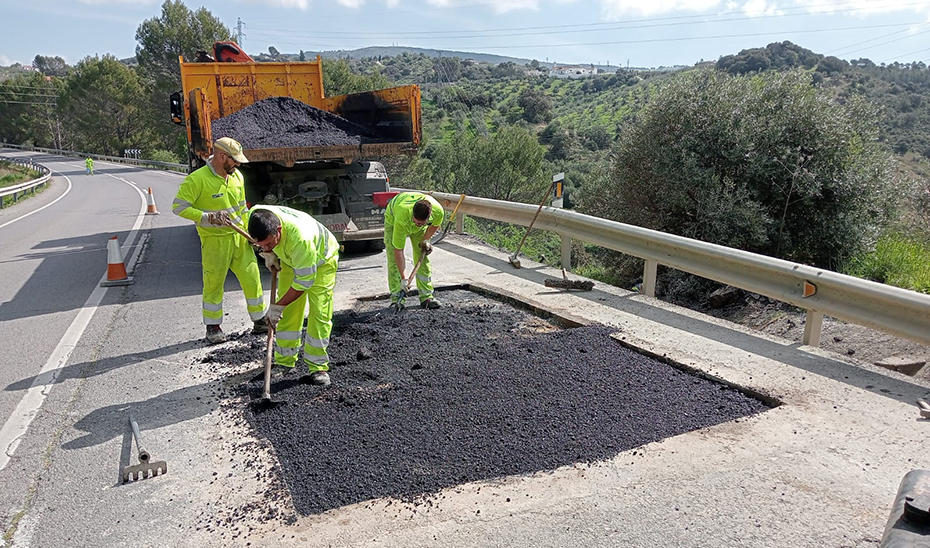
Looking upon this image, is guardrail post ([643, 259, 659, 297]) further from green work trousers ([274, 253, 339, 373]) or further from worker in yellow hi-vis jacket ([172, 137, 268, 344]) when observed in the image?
worker in yellow hi-vis jacket ([172, 137, 268, 344])

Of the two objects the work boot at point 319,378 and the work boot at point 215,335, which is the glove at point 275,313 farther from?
the work boot at point 215,335

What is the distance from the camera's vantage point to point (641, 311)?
Answer: 6.08m

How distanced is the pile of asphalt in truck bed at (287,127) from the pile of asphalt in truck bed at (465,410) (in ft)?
12.1

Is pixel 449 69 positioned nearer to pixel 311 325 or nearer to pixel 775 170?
pixel 775 170

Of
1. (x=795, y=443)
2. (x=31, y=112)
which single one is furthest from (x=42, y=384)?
(x=31, y=112)

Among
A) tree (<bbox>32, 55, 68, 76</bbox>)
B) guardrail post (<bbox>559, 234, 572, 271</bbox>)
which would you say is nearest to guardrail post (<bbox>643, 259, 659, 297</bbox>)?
guardrail post (<bbox>559, 234, 572, 271</bbox>)

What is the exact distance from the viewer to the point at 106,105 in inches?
2323

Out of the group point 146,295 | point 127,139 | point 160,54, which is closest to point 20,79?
point 127,139

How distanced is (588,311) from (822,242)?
4.00 m

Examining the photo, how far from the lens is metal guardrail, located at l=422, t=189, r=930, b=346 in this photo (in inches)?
165

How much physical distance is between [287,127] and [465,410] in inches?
234

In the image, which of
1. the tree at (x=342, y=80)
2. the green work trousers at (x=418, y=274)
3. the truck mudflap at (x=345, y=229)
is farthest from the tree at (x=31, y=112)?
the green work trousers at (x=418, y=274)

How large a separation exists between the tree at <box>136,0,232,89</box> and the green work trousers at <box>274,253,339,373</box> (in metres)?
47.0

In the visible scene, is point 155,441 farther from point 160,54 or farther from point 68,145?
point 68,145
